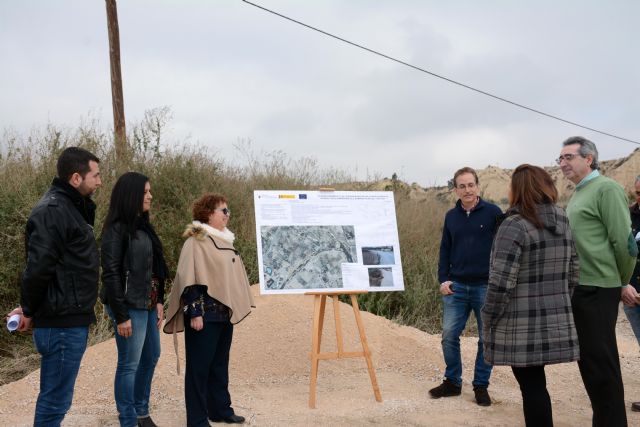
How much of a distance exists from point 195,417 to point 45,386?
117cm

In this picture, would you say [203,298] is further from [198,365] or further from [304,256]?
[304,256]

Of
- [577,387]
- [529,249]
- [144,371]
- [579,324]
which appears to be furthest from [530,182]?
[577,387]

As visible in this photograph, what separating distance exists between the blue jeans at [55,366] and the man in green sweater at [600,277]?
293cm

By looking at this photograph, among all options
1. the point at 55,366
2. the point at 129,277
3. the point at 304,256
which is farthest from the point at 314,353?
the point at 55,366

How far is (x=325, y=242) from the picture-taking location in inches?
215

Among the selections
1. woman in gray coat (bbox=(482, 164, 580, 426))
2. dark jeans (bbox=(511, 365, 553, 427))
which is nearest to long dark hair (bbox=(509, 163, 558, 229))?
woman in gray coat (bbox=(482, 164, 580, 426))

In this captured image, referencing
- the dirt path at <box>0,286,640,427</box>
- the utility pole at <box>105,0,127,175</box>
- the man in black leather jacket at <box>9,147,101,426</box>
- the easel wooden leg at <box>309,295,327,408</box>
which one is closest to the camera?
the man in black leather jacket at <box>9,147,101,426</box>

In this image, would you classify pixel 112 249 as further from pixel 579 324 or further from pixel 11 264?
pixel 11 264

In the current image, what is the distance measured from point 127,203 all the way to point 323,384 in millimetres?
2865

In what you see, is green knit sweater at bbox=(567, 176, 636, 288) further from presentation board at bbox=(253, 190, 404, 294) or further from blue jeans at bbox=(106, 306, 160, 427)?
blue jeans at bbox=(106, 306, 160, 427)

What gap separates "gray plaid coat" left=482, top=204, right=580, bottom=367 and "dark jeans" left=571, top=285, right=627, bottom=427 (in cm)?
19

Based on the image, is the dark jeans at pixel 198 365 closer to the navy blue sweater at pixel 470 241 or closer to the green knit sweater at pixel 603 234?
the navy blue sweater at pixel 470 241

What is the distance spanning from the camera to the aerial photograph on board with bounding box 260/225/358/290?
5258mm

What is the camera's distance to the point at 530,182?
362 centimetres
